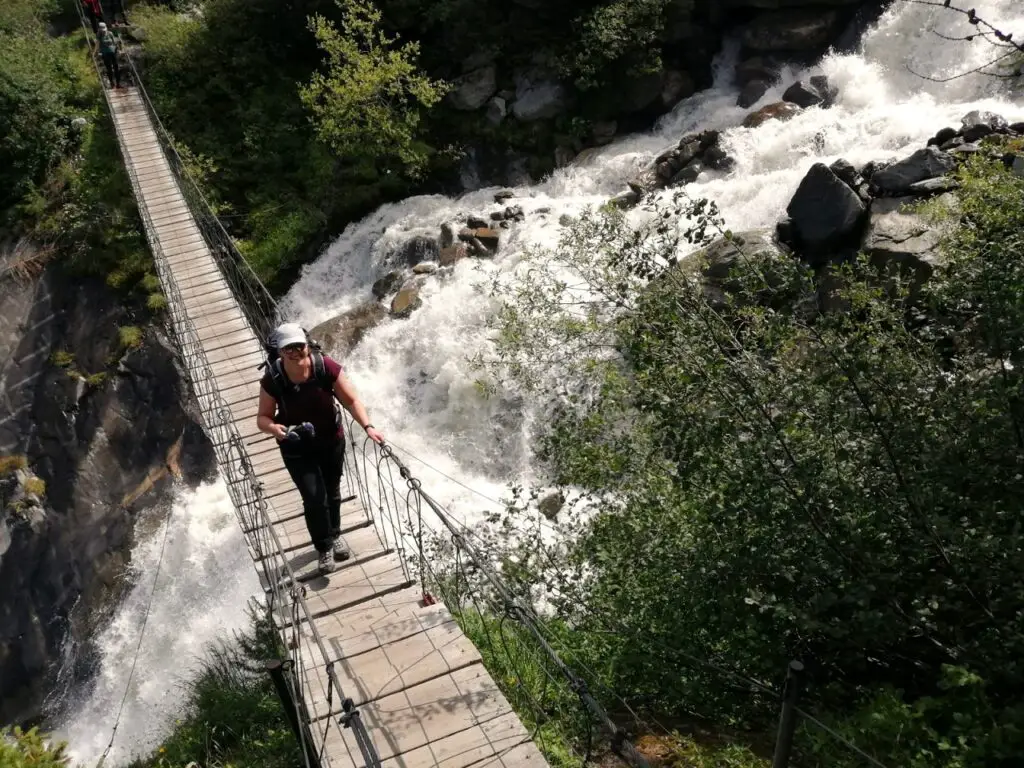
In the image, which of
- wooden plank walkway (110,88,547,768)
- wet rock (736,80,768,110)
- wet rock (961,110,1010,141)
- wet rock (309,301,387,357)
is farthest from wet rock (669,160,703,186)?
wooden plank walkway (110,88,547,768)

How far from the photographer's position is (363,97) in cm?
1148

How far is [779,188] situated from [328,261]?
634 cm

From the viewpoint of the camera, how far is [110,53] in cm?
1281

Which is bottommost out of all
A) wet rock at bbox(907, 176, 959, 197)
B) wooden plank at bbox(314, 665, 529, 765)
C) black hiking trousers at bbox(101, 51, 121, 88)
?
wooden plank at bbox(314, 665, 529, 765)

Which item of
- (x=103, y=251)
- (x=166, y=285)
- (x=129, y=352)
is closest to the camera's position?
(x=166, y=285)

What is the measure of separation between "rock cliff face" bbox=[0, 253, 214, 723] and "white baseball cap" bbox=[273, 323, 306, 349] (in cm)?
695

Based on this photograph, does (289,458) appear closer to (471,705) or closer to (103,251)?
(471,705)

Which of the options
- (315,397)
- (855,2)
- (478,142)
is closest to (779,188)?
(855,2)

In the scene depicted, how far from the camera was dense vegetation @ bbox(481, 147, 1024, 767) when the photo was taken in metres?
3.06

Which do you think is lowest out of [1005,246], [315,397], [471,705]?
[471,705]

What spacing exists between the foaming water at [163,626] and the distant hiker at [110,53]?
7.71 m

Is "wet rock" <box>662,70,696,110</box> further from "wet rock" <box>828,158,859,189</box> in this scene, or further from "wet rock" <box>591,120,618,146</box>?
"wet rock" <box>828,158,859,189</box>

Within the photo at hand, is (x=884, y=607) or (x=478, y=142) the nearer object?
(x=884, y=607)

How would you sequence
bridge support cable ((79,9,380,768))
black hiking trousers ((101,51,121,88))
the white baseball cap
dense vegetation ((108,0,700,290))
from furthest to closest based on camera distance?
black hiking trousers ((101,51,121,88)), dense vegetation ((108,0,700,290)), the white baseball cap, bridge support cable ((79,9,380,768))
